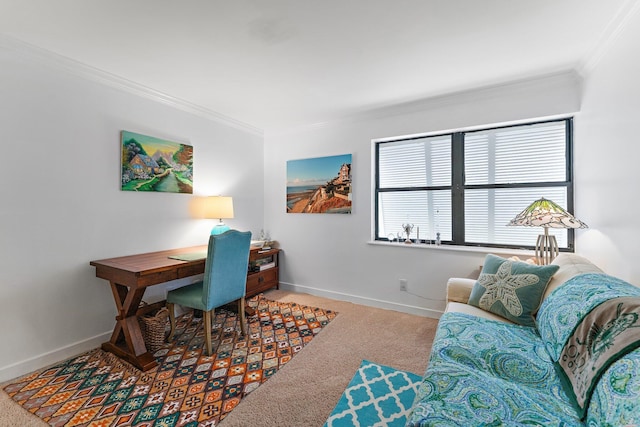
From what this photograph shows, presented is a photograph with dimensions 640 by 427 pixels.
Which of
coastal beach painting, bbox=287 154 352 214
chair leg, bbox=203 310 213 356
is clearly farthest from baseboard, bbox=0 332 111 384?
coastal beach painting, bbox=287 154 352 214

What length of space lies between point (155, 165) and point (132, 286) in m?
1.30

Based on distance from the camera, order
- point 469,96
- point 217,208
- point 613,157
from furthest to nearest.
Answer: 1. point 217,208
2. point 469,96
3. point 613,157

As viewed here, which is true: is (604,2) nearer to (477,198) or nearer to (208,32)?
(477,198)

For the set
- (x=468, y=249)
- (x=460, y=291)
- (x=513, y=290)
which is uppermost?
(x=468, y=249)

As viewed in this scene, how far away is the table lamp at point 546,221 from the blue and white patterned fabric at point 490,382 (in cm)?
83

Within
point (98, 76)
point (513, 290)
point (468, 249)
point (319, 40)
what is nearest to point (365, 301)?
point (468, 249)

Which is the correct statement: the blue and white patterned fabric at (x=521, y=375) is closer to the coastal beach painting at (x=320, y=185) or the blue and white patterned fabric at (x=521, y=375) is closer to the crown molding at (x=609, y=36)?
the crown molding at (x=609, y=36)

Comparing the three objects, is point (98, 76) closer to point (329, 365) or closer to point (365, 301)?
point (329, 365)

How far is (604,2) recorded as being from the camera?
154cm

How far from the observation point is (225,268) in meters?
2.29

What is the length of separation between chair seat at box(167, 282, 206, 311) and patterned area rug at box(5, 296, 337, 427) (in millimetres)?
389

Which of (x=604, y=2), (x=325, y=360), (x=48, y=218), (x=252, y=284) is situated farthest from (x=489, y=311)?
(x=48, y=218)

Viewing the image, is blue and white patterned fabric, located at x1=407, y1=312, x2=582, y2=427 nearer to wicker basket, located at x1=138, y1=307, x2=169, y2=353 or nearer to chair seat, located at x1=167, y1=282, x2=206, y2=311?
chair seat, located at x1=167, y1=282, x2=206, y2=311

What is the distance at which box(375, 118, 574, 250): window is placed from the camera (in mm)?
2539
